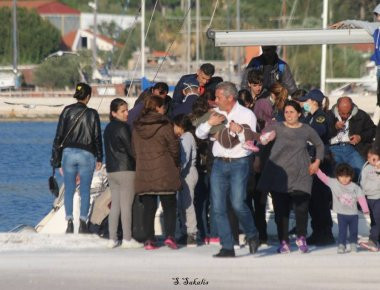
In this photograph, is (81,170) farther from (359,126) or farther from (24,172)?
(24,172)

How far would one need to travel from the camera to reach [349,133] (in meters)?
15.7

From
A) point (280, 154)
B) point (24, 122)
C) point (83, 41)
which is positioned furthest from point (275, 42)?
point (83, 41)

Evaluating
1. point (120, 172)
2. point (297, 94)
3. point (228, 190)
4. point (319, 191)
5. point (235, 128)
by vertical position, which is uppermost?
point (297, 94)

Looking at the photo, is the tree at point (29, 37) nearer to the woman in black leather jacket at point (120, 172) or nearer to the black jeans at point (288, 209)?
the woman in black leather jacket at point (120, 172)

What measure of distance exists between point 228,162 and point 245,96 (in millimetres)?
1422

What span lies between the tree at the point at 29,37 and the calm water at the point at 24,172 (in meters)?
9.68

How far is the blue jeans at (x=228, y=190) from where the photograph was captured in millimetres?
13672

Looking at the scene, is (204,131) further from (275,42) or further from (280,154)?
(275,42)

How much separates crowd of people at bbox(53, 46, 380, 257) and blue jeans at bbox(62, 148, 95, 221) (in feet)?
0.04

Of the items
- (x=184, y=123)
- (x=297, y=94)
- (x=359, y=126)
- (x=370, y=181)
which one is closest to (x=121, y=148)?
(x=184, y=123)

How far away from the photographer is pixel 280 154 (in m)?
14.2

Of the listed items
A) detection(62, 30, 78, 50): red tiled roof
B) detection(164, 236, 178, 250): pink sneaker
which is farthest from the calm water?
detection(62, 30, 78, 50): red tiled roof

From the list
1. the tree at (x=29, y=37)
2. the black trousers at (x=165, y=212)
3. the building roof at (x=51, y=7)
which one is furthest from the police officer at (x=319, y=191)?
the building roof at (x=51, y=7)

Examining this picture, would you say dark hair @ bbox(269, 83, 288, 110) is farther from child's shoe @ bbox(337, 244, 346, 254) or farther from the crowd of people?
child's shoe @ bbox(337, 244, 346, 254)
